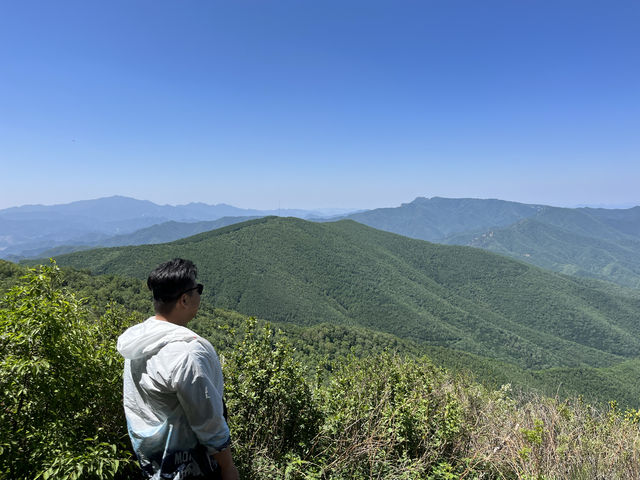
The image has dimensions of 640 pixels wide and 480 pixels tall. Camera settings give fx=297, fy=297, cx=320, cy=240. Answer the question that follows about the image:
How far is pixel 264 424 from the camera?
175 inches

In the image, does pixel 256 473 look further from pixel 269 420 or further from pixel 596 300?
pixel 596 300

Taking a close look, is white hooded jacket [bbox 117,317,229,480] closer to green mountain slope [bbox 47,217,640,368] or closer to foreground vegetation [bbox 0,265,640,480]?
A: foreground vegetation [bbox 0,265,640,480]

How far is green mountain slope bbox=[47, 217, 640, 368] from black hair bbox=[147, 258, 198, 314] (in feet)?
321

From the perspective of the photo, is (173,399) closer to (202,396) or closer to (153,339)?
(202,396)

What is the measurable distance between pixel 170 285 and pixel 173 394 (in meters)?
0.75

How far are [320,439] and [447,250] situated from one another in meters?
191

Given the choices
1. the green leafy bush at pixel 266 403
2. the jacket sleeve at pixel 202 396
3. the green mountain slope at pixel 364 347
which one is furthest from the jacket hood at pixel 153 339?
the green mountain slope at pixel 364 347

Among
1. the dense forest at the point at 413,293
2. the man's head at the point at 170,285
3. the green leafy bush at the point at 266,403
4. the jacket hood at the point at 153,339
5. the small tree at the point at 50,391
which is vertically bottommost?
the dense forest at the point at 413,293

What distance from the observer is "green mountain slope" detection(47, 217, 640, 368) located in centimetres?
10106

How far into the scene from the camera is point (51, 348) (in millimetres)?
3031

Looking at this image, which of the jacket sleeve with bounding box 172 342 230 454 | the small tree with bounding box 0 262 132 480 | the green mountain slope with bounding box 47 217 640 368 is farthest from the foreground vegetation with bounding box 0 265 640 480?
the green mountain slope with bounding box 47 217 640 368

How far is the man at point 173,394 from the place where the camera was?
1906mm

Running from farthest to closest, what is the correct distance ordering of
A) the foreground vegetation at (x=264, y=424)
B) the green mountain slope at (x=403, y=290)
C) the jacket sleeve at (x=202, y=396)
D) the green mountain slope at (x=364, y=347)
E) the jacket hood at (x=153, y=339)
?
the green mountain slope at (x=403, y=290)
the green mountain slope at (x=364, y=347)
the foreground vegetation at (x=264, y=424)
the jacket hood at (x=153, y=339)
the jacket sleeve at (x=202, y=396)

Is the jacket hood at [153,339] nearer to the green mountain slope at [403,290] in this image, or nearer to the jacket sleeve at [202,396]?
the jacket sleeve at [202,396]
